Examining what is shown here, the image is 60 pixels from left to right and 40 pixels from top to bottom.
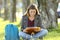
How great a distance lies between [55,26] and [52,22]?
1.00 ft

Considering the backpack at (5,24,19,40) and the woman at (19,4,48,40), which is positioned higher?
the woman at (19,4,48,40)

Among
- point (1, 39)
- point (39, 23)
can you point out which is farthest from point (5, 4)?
point (39, 23)

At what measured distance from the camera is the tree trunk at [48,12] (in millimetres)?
15516

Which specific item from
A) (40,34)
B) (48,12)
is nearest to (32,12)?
(40,34)

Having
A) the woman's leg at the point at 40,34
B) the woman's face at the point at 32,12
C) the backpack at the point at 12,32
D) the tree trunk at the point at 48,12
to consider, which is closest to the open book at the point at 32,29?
the woman's leg at the point at 40,34

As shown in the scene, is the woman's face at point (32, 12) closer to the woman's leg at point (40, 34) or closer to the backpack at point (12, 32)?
the woman's leg at point (40, 34)

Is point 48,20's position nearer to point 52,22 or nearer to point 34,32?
point 52,22

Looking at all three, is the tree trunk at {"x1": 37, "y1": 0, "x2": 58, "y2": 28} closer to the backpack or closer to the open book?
the backpack

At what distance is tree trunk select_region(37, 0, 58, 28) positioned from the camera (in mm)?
15516

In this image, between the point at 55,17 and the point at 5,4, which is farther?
the point at 5,4

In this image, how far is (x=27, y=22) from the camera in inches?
319

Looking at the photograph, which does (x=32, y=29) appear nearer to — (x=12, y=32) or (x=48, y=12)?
(x=12, y=32)

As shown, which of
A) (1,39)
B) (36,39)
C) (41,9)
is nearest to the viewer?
(36,39)

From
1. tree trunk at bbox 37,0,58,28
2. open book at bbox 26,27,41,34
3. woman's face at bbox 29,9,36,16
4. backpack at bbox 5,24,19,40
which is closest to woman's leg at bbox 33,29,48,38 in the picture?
open book at bbox 26,27,41,34
